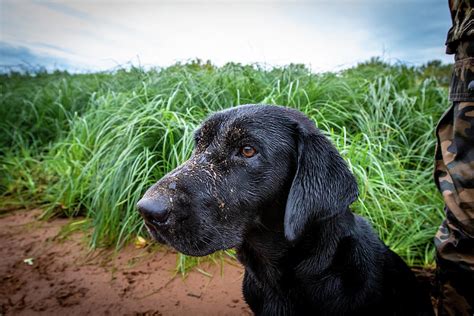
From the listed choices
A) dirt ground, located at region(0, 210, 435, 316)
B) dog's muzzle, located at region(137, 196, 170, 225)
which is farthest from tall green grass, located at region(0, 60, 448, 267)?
dog's muzzle, located at region(137, 196, 170, 225)

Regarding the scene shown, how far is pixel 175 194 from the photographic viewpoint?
1.44m

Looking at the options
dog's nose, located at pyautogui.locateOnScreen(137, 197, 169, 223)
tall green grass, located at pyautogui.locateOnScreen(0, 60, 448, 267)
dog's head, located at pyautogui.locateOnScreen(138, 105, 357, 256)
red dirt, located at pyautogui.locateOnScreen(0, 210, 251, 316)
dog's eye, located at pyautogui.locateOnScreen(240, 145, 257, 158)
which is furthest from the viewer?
tall green grass, located at pyautogui.locateOnScreen(0, 60, 448, 267)

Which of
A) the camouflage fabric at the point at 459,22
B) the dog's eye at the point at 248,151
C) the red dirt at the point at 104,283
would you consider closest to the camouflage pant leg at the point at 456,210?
the camouflage fabric at the point at 459,22

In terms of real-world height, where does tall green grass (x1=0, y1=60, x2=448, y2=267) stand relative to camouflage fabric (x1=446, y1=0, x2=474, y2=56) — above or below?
below

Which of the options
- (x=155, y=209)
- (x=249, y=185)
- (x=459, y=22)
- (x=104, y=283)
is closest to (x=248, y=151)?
(x=249, y=185)

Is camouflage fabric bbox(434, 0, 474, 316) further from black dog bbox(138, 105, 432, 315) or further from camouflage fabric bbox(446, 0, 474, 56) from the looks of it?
black dog bbox(138, 105, 432, 315)

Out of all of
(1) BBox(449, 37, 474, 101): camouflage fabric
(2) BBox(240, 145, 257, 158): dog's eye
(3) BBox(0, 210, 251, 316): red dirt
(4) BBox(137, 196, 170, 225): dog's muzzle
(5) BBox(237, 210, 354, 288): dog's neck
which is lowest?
(3) BBox(0, 210, 251, 316): red dirt

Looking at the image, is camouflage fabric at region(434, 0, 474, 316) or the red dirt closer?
camouflage fabric at region(434, 0, 474, 316)

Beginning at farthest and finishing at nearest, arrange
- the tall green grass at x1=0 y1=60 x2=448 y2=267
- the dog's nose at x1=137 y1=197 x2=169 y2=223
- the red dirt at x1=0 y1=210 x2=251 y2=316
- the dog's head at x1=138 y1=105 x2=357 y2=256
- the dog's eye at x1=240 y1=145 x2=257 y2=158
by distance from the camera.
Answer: the tall green grass at x1=0 y1=60 x2=448 y2=267
the red dirt at x1=0 y1=210 x2=251 y2=316
the dog's eye at x1=240 y1=145 x2=257 y2=158
the dog's head at x1=138 y1=105 x2=357 y2=256
the dog's nose at x1=137 y1=197 x2=169 y2=223

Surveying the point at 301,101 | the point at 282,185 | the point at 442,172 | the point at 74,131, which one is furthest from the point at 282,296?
the point at 74,131

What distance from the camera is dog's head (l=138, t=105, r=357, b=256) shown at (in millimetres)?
1488

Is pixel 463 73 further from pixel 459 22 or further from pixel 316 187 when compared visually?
pixel 316 187

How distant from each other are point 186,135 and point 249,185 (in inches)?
62.4

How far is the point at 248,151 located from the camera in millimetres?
1601
